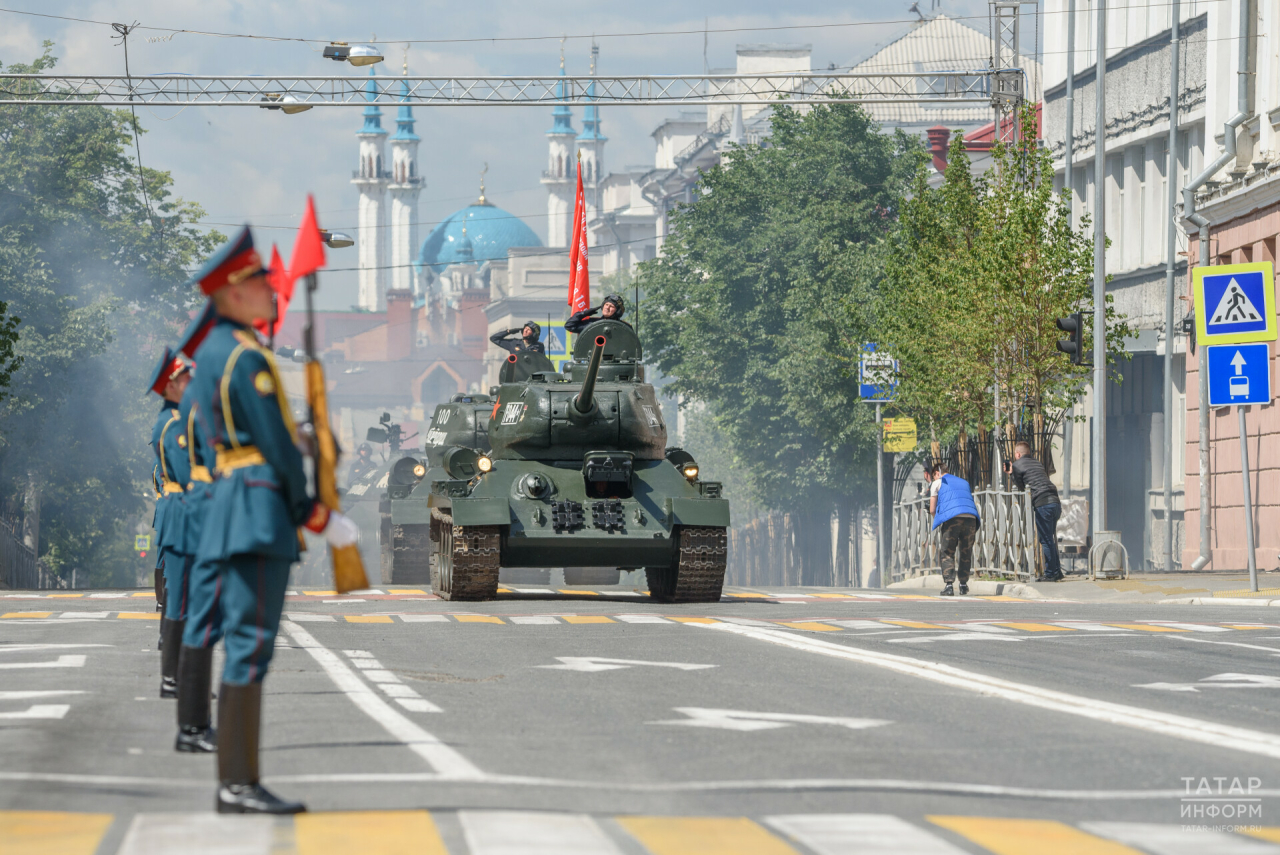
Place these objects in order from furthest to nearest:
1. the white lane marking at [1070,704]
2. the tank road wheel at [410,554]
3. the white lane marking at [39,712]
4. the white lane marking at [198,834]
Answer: the tank road wheel at [410,554] → the white lane marking at [39,712] → the white lane marking at [1070,704] → the white lane marking at [198,834]

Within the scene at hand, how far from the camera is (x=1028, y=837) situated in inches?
258

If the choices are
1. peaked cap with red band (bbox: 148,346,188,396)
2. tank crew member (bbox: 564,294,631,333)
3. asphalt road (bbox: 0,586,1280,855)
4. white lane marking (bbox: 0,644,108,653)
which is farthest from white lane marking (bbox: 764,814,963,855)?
tank crew member (bbox: 564,294,631,333)

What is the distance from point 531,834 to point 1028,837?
5.18 feet

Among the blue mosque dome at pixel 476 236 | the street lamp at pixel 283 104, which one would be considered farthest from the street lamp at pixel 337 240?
the blue mosque dome at pixel 476 236

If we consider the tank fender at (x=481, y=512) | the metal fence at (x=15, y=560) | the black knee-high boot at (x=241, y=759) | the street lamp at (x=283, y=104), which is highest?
the street lamp at (x=283, y=104)

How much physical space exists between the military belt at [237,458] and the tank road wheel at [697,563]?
1403 centimetres

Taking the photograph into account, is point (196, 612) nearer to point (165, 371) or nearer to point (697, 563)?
point (165, 371)

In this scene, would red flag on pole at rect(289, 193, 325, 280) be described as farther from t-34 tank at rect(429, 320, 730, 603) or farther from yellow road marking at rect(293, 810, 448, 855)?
t-34 tank at rect(429, 320, 730, 603)

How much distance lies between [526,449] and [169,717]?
1239 cm

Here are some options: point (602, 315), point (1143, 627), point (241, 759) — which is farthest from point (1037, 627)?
point (241, 759)

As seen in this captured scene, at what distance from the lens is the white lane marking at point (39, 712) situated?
10.0 metres

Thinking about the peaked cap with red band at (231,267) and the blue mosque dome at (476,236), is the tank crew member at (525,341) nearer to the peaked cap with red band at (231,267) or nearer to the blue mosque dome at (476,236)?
the peaked cap with red band at (231,267)

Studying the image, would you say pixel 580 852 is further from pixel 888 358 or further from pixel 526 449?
pixel 888 358

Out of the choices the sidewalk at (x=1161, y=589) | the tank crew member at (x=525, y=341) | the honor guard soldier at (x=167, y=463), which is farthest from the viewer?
the tank crew member at (x=525, y=341)
